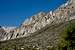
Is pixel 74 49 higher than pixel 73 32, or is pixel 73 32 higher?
pixel 73 32

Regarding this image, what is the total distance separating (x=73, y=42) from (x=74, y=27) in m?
3.70

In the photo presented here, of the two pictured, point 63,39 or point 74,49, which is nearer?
point 74,49

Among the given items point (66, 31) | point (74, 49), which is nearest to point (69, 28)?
point (66, 31)

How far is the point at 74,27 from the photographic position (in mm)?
58625

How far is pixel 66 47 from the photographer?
188 ft

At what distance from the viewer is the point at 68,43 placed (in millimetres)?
56969

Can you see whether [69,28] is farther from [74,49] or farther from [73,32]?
[74,49]

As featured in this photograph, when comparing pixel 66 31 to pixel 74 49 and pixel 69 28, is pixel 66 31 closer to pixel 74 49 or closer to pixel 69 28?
pixel 69 28

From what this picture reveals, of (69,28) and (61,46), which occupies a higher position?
(69,28)

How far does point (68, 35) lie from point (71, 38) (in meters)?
0.94

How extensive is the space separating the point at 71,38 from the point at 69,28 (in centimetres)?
245

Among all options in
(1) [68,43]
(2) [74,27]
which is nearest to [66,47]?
(1) [68,43]

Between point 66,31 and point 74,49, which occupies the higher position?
point 66,31

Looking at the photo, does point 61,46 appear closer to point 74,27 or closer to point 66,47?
point 66,47
